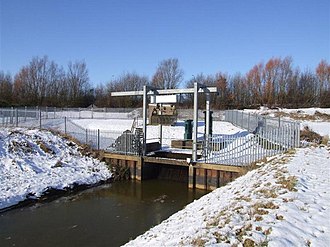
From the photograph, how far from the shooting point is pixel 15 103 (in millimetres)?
55219

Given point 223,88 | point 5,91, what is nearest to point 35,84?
point 5,91

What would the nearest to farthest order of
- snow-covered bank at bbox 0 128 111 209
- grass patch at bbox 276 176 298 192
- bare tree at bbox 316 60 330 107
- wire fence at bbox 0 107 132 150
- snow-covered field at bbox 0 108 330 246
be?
snow-covered field at bbox 0 108 330 246, grass patch at bbox 276 176 298 192, snow-covered bank at bbox 0 128 111 209, wire fence at bbox 0 107 132 150, bare tree at bbox 316 60 330 107

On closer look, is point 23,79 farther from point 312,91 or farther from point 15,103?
point 312,91

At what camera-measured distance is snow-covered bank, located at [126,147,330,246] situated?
465 cm

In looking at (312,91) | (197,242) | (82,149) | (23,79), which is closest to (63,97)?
(23,79)

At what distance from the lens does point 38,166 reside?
14.2 metres

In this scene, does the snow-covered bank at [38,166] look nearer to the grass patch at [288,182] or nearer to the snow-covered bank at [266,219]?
the snow-covered bank at [266,219]

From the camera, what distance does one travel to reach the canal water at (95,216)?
8.02 m

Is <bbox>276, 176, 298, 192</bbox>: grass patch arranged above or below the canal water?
above

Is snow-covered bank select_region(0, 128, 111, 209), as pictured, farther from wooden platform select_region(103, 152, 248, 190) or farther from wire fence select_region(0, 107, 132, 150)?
wire fence select_region(0, 107, 132, 150)

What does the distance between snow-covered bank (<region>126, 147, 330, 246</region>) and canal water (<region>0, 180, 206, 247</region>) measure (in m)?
2.25

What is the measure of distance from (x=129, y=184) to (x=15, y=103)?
4873 centimetres

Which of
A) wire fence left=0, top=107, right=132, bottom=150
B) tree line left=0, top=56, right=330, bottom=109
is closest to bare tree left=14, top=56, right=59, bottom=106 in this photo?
tree line left=0, top=56, right=330, bottom=109

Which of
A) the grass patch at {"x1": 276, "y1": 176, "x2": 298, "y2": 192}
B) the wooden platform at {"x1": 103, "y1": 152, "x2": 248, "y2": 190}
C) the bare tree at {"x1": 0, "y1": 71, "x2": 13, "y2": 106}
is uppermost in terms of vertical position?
the bare tree at {"x1": 0, "y1": 71, "x2": 13, "y2": 106}
